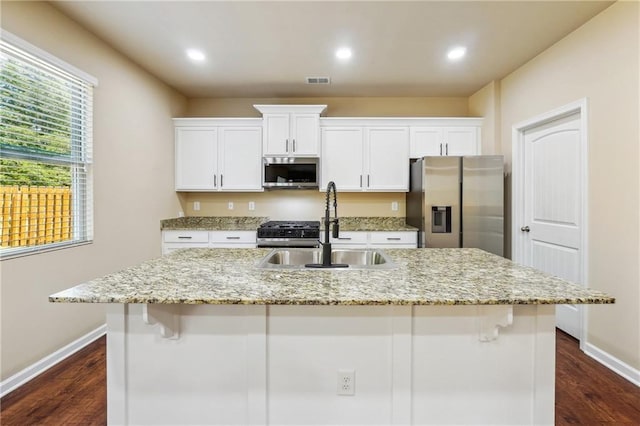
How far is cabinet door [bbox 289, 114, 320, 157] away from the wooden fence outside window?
2313 mm

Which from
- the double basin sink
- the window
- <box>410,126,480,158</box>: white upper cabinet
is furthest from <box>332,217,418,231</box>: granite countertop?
the window

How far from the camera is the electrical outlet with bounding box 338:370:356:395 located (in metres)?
1.44

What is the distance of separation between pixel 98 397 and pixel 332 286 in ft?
5.71

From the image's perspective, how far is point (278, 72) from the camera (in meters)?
3.48

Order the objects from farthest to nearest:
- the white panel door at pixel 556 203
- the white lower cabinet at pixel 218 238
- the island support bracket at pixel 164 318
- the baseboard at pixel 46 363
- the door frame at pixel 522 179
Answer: the white lower cabinet at pixel 218 238
the white panel door at pixel 556 203
the door frame at pixel 522 179
the baseboard at pixel 46 363
the island support bracket at pixel 164 318

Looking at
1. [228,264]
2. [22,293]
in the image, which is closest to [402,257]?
[228,264]

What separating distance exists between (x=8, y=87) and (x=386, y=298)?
8.51ft

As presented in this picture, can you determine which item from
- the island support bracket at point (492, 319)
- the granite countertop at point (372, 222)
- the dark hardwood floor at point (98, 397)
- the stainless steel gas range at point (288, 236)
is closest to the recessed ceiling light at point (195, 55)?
the stainless steel gas range at point (288, 236)

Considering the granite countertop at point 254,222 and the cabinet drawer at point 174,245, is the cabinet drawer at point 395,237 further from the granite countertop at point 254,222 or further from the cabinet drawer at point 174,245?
the cabinet drawer at point 174,245

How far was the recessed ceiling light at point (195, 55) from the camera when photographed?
3002 millimetres

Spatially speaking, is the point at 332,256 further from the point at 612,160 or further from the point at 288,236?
the point at 612,160

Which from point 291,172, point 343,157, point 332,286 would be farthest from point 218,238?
point 332,286

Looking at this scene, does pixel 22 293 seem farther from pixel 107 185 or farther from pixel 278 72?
pixel 278 72

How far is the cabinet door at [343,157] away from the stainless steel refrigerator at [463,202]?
2.78 feet
